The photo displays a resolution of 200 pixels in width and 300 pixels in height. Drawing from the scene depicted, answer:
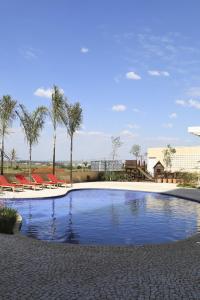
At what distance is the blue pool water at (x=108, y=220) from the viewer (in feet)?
33.6

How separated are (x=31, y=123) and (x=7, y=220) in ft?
60.0

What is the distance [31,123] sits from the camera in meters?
27.5

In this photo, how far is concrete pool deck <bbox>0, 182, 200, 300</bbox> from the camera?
493cm

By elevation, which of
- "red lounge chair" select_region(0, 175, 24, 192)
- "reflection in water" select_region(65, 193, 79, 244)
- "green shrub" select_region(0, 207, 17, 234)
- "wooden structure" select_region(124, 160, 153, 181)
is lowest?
"reflection in water" select_region(65, 193, 79, 244)

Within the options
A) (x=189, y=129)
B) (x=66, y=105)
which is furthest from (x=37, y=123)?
(x=189, y=129)

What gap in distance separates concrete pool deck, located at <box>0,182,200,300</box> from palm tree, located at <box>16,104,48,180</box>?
64.9ft

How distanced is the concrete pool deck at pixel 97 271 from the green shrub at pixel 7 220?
154 centimetres

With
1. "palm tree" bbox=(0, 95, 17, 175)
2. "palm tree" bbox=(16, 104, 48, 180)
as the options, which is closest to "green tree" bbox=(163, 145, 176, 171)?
"palm tree" bbox=(16, 104, 48, 180)

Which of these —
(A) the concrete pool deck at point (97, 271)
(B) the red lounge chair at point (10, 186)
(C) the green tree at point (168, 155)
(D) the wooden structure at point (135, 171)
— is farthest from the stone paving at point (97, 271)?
(C) the green tree at point (168, 155)

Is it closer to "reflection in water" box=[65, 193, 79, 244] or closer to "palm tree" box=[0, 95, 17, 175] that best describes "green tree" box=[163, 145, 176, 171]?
"palm tree" box=[0, 95, 17, 175]

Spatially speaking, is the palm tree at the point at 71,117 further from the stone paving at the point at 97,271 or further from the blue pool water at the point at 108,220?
the stone paving at the point at 97,271

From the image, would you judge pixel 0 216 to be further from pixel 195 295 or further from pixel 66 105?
pixel 66 105

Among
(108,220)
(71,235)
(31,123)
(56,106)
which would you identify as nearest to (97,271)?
(71,235)

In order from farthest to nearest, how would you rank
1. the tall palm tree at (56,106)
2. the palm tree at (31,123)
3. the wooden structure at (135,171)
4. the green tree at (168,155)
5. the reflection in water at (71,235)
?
the green tree at (168,155) → the wooden structure at (135,171) → the tall palm tree at (56,106) → the palm tree at (31,123) → the reflection in water at (71,235)
